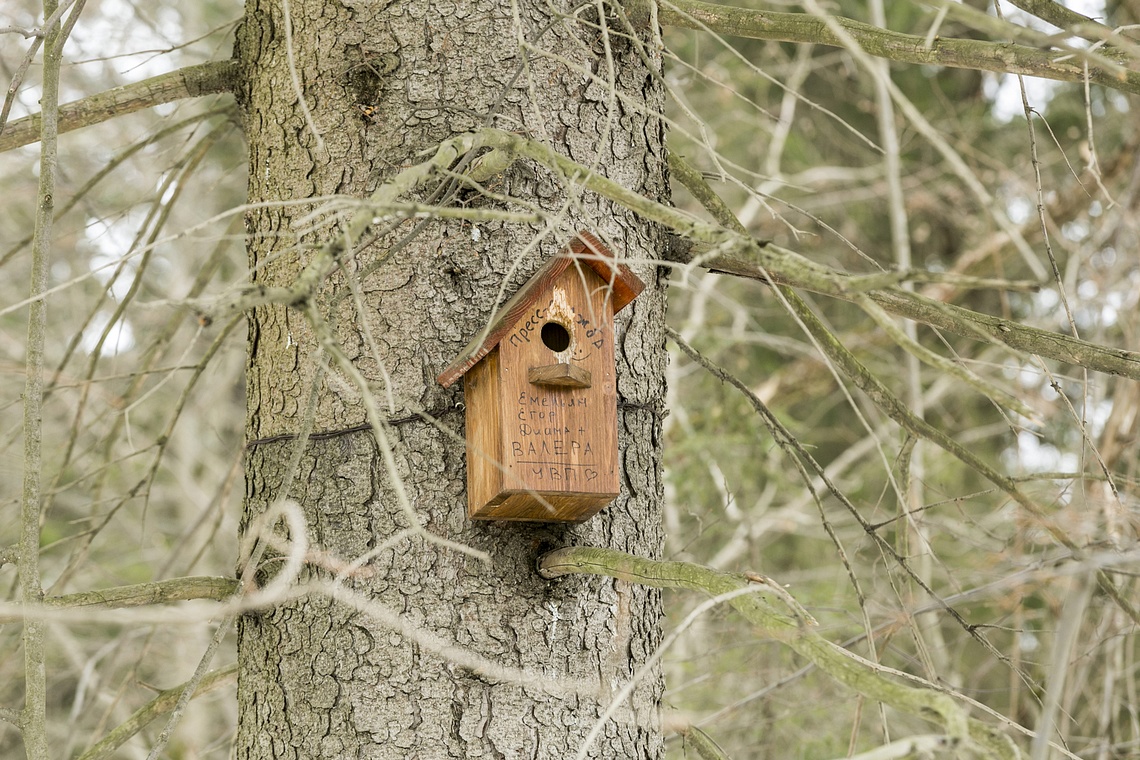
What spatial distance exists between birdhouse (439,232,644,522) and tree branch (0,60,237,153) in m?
0.90

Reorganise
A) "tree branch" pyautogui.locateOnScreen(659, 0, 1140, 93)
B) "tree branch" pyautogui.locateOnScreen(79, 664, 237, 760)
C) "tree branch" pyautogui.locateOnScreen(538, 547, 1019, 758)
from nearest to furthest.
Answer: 1. "tree branch" pyautogui.locateOnScreen(538, 547, 1019, 758)
2. "tree branch" pyautogui.locateOnScreen(659, 0, 1140, 93)
3. "tree branch" pyautogui.locateOnScreen(79, 664, 237, 760)

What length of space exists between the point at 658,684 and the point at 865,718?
3.48m

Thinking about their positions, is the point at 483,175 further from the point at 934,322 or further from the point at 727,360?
the point at 727,360

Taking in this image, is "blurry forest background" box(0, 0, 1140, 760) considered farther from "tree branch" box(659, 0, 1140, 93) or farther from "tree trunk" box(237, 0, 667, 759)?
"tree branch" box(659, 0, 1140, 93)

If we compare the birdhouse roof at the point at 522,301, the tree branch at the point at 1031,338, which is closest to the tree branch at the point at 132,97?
the birdhouse roof at the point at 522,301

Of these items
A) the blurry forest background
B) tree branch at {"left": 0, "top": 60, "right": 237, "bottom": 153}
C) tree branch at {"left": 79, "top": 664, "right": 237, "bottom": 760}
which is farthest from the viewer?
the blurry forest background

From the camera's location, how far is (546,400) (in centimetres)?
196

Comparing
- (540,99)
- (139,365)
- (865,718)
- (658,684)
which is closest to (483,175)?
(540,99)

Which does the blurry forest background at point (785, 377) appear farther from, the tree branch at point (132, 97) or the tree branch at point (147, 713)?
the tree branch at point (147, 713)

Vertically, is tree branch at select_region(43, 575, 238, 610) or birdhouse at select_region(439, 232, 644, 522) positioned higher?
birdhouse at select_region(439, 232, 644, 522)

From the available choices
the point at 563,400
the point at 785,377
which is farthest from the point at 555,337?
the point at 785,377

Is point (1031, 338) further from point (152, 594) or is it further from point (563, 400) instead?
point (152, 594)

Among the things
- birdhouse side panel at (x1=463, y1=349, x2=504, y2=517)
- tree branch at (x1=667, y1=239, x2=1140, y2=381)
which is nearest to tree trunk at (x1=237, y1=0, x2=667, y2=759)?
birdhouse side panel at (x1=463, y1=349, x2=504, y2=517)

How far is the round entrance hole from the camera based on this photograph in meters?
2.05
